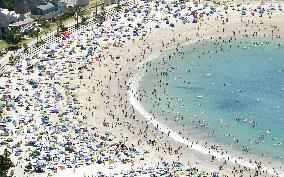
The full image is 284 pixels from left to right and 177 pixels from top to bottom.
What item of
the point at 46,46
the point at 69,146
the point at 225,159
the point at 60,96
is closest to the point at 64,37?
the point at 46,46

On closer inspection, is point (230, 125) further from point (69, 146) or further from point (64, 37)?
point (64, 37)

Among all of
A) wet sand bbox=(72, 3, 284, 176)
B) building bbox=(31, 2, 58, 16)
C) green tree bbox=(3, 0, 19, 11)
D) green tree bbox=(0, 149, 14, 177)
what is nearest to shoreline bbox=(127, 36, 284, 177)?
wet sand bbox=(72, 3, 284, 176)

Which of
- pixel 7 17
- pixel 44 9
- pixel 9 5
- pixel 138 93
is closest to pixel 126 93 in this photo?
pixel 138 93

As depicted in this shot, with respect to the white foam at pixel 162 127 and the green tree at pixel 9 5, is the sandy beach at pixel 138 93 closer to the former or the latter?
the white foam at pixel 162 127

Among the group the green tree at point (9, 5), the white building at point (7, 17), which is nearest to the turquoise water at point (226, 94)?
the white building at point (7, 17)

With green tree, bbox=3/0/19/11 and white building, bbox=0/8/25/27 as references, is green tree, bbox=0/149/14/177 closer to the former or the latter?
white building, bbox=0/8/25/27
